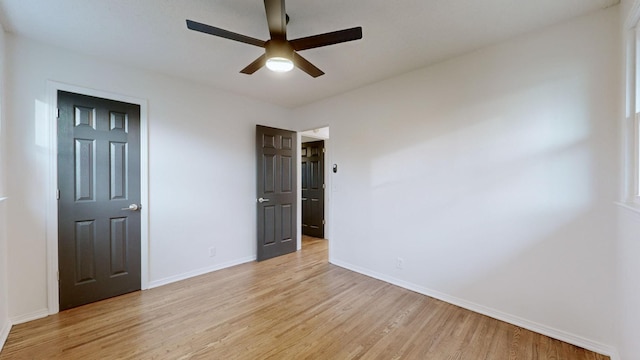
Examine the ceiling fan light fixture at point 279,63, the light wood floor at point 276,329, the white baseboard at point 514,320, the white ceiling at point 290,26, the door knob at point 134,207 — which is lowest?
the light wood floor at point 276,329

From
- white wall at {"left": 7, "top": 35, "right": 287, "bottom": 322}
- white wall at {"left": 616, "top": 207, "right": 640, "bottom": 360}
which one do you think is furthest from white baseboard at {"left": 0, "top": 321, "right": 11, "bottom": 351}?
white wall at {"left": 616, "top": 207, "right": 640, "bottom": 360}

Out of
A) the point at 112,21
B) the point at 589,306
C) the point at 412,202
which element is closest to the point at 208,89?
the point at 112,21

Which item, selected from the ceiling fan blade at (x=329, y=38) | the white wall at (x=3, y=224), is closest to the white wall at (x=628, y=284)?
the ceiling fan blade at (x=329, y=38)

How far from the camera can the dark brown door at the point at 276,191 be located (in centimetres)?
392

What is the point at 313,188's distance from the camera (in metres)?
5.62

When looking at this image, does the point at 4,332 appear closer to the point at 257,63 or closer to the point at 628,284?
the point at 257,63

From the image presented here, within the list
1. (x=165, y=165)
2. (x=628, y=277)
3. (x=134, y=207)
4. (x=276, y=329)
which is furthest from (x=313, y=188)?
(x=628, y=277)

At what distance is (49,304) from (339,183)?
3318 mm

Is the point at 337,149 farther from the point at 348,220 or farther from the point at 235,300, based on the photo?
the point at 235,300

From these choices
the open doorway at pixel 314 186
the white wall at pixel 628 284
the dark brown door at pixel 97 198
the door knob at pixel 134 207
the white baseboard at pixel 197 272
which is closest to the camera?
the white wall at pixel 628 284

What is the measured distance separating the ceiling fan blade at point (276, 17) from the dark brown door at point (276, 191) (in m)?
2.24

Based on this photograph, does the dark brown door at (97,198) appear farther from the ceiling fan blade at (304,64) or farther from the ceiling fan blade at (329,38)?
the ceiling fan blade at (329,38)

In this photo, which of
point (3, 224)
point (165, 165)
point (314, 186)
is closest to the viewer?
point (3, 224)

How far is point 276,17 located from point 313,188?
421cm
